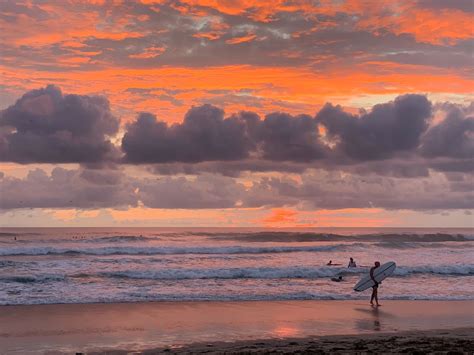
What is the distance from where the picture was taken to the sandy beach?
1578 cm

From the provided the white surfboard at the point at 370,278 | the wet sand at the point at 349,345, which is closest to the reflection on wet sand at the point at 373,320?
the wet sand at the point at 349,345

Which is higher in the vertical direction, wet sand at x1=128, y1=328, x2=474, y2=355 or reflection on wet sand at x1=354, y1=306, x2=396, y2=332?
wet sand at x1=128, y1=328, x2=474, y2=355

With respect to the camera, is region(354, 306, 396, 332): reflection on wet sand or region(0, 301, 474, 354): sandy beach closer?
region(0, 301, 474, 354): sandy beach

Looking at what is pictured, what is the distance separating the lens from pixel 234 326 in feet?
63.6

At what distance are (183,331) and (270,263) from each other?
29.8m

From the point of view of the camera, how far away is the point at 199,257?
54.3 meters

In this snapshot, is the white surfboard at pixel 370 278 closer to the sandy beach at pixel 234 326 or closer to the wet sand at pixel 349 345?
the sandy beach at pixel 234 326

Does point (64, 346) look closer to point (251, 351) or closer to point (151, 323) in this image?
point (151, 323)

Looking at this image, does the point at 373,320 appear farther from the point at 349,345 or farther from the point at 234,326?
the point at 349,345

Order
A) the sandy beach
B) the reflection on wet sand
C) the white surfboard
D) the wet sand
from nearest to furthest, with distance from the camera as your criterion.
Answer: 1. the wet sand
2. the sandy beach
3. the reflection on wet sand
4. the white surfboard

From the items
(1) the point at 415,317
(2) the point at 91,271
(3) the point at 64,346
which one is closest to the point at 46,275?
(2) the point at 91,271

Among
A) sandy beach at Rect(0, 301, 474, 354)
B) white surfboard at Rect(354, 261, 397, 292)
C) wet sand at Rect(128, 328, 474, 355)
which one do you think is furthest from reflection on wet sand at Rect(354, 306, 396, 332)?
white surfboard at Rect(354, 261, 397, 292)

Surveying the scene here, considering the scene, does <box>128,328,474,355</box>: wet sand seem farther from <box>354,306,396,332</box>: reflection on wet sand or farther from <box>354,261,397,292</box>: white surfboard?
<box>354,261,397,292</box>: white surfboard

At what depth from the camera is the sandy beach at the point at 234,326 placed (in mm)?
15781
